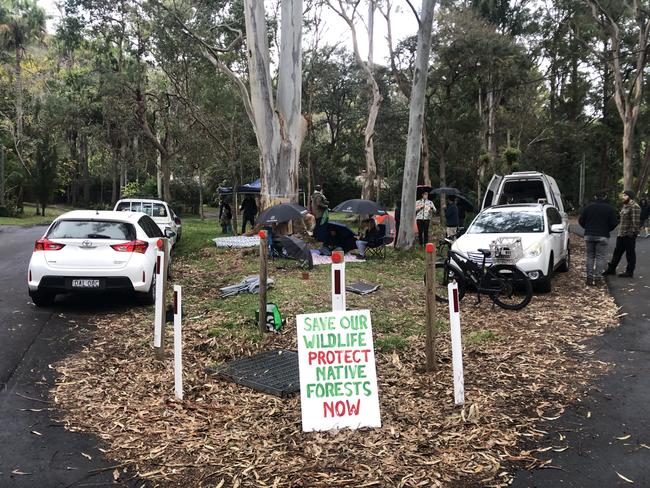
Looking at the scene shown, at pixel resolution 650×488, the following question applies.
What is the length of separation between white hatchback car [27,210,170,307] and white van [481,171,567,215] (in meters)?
9.48

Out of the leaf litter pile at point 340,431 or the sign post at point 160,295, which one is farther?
the sign post at point 160,295

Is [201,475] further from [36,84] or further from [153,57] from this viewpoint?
[36,84]

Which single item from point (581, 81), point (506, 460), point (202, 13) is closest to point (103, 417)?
point (506, 460)

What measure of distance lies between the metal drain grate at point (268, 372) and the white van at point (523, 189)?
9.92 metres

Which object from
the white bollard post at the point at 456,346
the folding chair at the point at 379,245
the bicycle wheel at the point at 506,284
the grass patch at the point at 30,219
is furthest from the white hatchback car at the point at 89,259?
the grass patch at the point at 30,219

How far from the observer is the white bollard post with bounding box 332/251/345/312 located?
466cm

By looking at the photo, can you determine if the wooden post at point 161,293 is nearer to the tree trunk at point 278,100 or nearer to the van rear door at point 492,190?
the tree trunk at point 278,100

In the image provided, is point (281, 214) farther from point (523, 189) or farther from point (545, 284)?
point (523, 189)

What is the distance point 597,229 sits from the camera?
10.6 meters

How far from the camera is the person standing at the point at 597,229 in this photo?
34.4ft

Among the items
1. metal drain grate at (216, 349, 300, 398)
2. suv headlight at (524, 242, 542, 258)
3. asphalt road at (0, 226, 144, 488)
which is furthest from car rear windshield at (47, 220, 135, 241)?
suv headlight at (524, 242, 542, 258)

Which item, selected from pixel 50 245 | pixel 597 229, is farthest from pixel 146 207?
pixel 597 229

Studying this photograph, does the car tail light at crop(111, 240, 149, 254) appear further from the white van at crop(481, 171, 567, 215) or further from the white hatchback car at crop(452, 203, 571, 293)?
the white van at crop(481, 171, 567, 215)

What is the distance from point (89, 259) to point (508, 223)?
7.89 m
